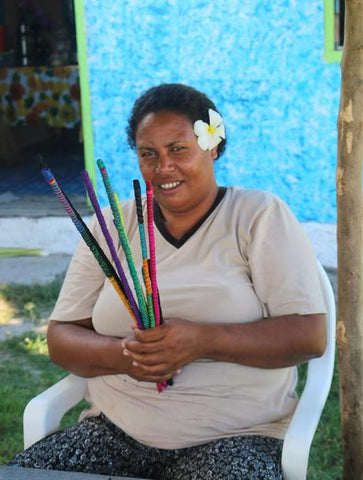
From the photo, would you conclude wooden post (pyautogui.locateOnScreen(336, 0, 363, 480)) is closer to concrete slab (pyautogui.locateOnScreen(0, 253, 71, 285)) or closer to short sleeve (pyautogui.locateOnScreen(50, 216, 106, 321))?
short sleeve (pyautogui.locateOnScreen(50, 216, 106, 321))

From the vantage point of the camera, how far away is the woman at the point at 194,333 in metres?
2.13

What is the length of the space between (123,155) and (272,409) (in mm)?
3929

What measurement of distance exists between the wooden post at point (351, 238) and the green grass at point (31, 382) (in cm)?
74

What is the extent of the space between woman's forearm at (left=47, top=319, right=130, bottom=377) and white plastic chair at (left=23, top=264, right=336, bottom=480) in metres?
0.11

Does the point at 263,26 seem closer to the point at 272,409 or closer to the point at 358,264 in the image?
the point at 358,264

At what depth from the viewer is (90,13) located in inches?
229

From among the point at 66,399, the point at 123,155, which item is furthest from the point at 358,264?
the point at 123,155

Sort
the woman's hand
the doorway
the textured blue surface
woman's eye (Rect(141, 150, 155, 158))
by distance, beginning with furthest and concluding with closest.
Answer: the doorway < the textured blue surface < woman's eye (Rect(141, 150, 155, 158)) < the woman's hand

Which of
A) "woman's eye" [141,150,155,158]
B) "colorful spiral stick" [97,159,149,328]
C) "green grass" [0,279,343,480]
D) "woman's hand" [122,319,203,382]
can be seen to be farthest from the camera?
"green grass" [0,279,343,480]

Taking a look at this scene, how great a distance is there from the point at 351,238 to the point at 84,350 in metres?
0.83

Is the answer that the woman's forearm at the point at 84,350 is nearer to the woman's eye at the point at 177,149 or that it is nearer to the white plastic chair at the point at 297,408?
the white plastic chair at the point at 297,408

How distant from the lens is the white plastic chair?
2.02 metres

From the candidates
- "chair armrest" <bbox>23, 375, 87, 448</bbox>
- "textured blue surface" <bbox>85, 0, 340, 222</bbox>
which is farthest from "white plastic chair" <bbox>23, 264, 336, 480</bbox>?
"textured blue surface" <bbox>85, 0, 340, 222</bbox>

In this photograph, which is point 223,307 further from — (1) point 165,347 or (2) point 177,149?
(2) point 177,149
